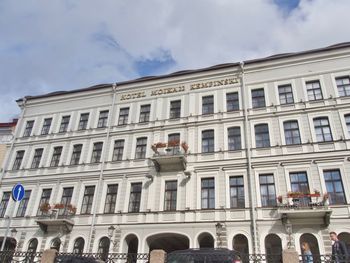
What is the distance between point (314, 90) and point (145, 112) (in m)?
13.5

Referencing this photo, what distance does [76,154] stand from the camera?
26.5m

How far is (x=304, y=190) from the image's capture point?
19281 millimetres

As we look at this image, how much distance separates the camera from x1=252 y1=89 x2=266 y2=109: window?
23531 mm

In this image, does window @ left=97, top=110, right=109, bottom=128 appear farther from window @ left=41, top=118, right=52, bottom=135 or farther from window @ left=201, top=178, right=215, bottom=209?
window @ left=201, top=178, right=215, bottom=209

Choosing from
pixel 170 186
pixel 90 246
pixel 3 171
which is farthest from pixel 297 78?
pixel 3 171

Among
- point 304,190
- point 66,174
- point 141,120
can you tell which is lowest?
point 304,190

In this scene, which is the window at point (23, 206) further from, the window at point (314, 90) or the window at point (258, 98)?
the window at point (314, 90)

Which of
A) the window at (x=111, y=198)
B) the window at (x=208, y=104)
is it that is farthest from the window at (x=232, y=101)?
the window at (x=111, y=198)

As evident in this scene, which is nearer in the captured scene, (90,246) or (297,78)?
(90,246)

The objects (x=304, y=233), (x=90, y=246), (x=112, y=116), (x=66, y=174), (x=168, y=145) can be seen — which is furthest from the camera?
(x=112, y=116)

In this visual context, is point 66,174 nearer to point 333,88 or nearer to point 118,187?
point 118,187

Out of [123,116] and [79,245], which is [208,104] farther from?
[79,245]

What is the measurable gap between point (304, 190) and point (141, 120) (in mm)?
13884

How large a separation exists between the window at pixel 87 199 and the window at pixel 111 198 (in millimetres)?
1299
